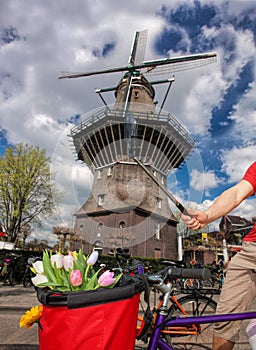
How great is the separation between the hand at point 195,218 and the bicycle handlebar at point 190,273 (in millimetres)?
513

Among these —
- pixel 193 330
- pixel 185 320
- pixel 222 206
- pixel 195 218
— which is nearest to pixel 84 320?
pixel 185 320

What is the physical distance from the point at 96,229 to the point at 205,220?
22.5m

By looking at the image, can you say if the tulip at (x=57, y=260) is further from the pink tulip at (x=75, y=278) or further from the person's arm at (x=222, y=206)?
the person's arm at (x=222, y=206)

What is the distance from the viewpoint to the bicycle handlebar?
1941 millimetres

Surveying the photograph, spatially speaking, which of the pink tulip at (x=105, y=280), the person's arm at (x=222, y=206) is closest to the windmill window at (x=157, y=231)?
the person's arm at (x=222, y=206)

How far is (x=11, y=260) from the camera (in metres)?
12.0

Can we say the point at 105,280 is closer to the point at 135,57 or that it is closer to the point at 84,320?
the point at 84,320

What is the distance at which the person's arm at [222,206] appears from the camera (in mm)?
1621

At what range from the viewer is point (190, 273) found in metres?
2.03

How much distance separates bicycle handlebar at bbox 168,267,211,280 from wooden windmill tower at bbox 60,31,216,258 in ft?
46.9

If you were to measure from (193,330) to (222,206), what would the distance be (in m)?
1.93

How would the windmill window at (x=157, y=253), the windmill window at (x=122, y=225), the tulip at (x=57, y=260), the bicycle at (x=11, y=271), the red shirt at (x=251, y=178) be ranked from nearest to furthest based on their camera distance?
the tulip at (x=57, y=260)
the red shirt at (x=251, y=178)
the bicycle at (x=11, y=271)
the windmill window at (x=122, y=225)
the windmill window at (x=157, y=253)

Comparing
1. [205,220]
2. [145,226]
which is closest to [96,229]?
[145,226]

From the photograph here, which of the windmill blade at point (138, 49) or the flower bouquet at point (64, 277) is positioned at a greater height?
the windmill blade at point (138, 49)
